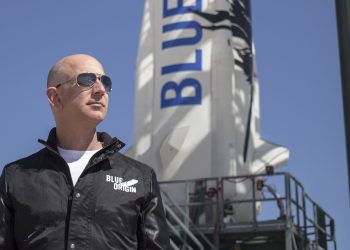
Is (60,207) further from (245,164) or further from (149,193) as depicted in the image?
(245,164)

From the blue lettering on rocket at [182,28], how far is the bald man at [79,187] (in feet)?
49.6

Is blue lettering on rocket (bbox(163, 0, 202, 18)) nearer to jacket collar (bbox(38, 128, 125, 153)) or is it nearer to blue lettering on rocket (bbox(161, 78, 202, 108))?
blue lettering on rocket (bbox(161, 78, 202, 108))

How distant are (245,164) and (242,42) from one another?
3352 millimetres

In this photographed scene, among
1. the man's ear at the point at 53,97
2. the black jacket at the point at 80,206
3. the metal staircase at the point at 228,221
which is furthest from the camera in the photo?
the metal staircase at the point at 228,221

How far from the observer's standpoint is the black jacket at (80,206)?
3109 mm

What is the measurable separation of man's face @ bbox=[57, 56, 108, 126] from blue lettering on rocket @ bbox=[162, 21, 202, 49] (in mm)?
15159

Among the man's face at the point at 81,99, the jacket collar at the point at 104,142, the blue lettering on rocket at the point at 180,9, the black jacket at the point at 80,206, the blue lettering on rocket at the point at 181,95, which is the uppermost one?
the blue lettering on rocket at the point at 180,9

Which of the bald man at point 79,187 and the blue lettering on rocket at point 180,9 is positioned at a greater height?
the blue lettering on rocket at point 180,9

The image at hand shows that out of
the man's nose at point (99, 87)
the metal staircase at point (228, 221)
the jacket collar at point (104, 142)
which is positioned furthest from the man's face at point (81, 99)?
the metal staircase at point (228, 221)

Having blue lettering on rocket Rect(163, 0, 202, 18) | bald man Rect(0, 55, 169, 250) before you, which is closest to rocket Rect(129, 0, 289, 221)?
blue lettering on rocket Rect(163, 0, 202, 18)

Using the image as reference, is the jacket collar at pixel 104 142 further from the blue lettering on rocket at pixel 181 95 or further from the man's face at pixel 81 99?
the blue lettering on rocket at pixel 181 95

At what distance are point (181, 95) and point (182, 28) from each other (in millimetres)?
1981

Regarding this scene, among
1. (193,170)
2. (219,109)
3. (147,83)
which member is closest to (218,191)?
(193,170)

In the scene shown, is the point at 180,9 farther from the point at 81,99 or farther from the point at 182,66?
the point at 81,99
